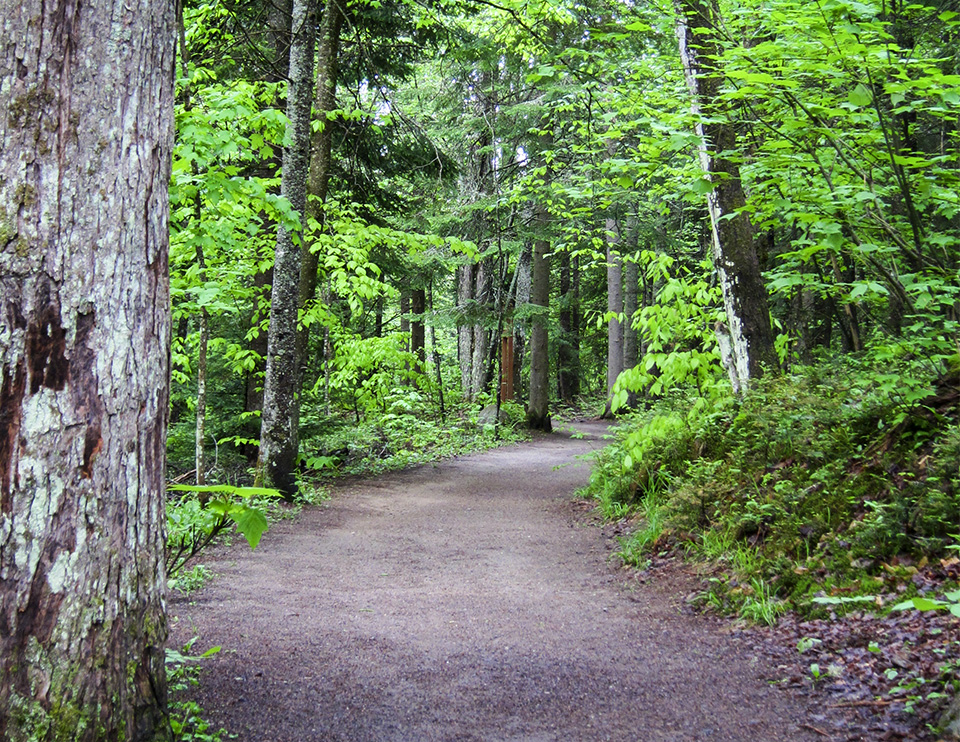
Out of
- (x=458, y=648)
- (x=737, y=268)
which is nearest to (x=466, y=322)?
(x=737, y=268)

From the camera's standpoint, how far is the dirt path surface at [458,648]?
3.33 meters

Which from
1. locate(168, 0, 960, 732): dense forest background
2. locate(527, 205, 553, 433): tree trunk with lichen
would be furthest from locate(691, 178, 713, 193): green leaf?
locate(527, 205, 553, 433): tree trunk with lichen

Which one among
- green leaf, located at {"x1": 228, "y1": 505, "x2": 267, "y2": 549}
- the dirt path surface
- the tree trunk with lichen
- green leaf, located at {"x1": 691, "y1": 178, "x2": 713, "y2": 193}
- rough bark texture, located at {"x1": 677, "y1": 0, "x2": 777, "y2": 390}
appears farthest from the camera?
the tree trunk with lichen

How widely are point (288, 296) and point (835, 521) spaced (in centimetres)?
690

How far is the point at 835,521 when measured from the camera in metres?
5.25

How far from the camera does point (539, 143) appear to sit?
19.5 metres

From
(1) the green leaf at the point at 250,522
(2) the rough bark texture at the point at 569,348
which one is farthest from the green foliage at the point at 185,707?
(2) the rough bark texture at the point at 569,348

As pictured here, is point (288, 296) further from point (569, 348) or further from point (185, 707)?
point (569, 348)

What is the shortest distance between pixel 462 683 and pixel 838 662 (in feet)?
6.71

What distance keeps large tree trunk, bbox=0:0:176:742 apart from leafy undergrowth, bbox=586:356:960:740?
263 cm

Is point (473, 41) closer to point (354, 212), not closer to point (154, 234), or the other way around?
point (354, 212)

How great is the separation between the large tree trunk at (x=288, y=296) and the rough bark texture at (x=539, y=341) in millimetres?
10142

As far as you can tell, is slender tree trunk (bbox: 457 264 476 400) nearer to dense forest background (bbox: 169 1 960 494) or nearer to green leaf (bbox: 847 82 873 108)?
dense forest background (bbox: 169 1 960 494)

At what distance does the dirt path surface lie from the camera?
3328 mm
